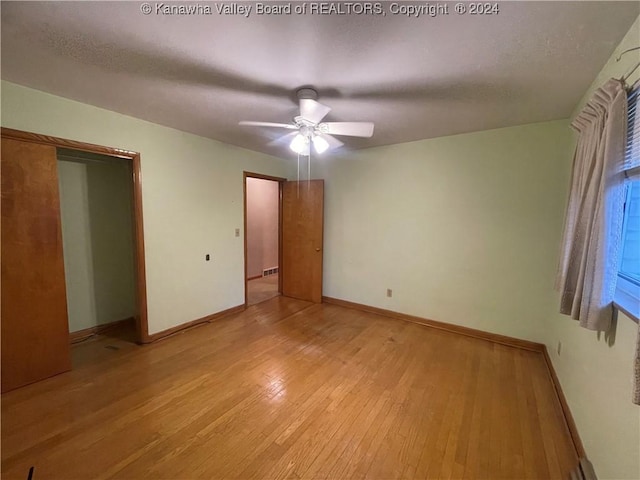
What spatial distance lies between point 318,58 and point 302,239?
2926 millimetres

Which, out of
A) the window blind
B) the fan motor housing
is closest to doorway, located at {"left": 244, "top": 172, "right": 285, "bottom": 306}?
the fan motor housing

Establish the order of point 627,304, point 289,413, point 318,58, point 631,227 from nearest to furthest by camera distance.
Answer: point 627,304, point 631,227, point 318,58, point 289,413

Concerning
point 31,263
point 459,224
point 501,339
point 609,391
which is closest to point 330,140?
point 459,224

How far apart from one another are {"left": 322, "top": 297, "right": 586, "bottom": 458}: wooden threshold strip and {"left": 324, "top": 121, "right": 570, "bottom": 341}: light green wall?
70 mm

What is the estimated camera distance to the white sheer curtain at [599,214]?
127cm

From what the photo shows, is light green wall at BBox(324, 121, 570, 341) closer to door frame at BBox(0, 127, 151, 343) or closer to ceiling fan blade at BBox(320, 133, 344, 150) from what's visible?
ceiling fan blade at BBox(320, 133, 344, 150)

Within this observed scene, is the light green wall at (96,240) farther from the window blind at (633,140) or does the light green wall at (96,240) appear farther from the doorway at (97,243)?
the window blind at (633,140)

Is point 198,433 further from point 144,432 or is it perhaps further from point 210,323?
point 210,323

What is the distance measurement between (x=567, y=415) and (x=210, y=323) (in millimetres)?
3460

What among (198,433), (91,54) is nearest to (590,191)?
(198,433)

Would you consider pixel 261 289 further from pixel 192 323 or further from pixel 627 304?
pixel 627 304

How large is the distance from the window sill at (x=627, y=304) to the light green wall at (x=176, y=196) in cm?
354

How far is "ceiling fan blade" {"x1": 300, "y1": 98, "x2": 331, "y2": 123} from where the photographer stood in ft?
5.95

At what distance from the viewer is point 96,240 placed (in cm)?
308
